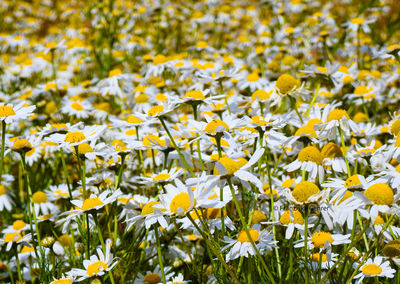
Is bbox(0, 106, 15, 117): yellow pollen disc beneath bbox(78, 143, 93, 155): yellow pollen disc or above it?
above

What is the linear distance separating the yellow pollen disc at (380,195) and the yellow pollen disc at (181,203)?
0.60m

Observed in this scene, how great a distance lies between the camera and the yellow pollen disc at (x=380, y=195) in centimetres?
143

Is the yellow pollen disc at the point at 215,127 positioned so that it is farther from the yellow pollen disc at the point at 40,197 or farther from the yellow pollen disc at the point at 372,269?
the yellow pollen disc at the point at 40,197

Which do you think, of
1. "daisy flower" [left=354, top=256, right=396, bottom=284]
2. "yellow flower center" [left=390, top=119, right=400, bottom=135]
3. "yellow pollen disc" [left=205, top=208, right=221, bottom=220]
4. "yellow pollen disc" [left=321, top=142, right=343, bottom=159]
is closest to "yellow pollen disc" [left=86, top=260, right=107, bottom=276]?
"yellow pollen disc" [left=205, top=208, right=221, bottom=220]

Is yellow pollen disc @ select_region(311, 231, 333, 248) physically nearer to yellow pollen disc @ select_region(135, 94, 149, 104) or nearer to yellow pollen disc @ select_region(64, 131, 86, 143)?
yellow pollen disc @ select_region(64, 131, 86, 143)

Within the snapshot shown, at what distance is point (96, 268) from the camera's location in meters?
1.78

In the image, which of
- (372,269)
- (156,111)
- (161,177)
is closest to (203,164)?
(161,177)

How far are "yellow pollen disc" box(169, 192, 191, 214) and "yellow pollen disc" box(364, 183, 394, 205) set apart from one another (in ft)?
1.95

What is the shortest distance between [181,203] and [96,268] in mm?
569

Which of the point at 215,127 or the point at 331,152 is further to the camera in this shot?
the point at 331,152

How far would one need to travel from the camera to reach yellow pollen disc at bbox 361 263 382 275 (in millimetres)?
1642

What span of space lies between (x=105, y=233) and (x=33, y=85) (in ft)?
10.8

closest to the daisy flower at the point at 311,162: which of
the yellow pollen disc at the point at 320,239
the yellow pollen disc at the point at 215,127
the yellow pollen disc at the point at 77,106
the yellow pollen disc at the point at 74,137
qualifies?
the yellow pollen disc at the point at 320,239

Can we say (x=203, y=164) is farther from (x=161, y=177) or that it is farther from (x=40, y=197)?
(x=40, y=197)
